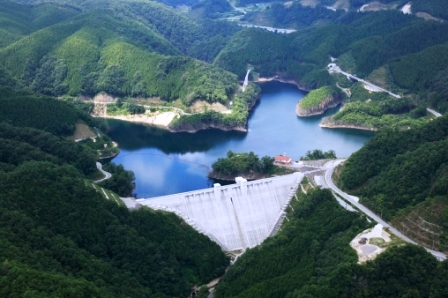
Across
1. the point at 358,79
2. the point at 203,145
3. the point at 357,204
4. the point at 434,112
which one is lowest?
the point at 203,145

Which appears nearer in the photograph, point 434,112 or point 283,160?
point 283,160

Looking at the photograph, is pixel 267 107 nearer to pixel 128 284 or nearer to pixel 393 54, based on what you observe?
pixel 393 54

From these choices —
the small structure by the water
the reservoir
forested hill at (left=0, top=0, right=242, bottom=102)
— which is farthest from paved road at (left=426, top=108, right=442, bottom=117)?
the small structure by the water

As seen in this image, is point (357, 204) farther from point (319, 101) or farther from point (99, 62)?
point (99, 62)

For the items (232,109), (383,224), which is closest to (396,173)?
(383,224)

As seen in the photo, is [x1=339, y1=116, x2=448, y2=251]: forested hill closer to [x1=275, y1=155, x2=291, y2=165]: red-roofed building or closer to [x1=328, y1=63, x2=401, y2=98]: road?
[x1=275, y1=155, x2=291, y2=165]: red-roofed building

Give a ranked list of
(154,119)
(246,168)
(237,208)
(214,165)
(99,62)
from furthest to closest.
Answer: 1. (99,62)
2. (154,119)
3. (214,165)
4. (246,168)
5. (237,208)

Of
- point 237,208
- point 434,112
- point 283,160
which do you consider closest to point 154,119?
point 283,160
